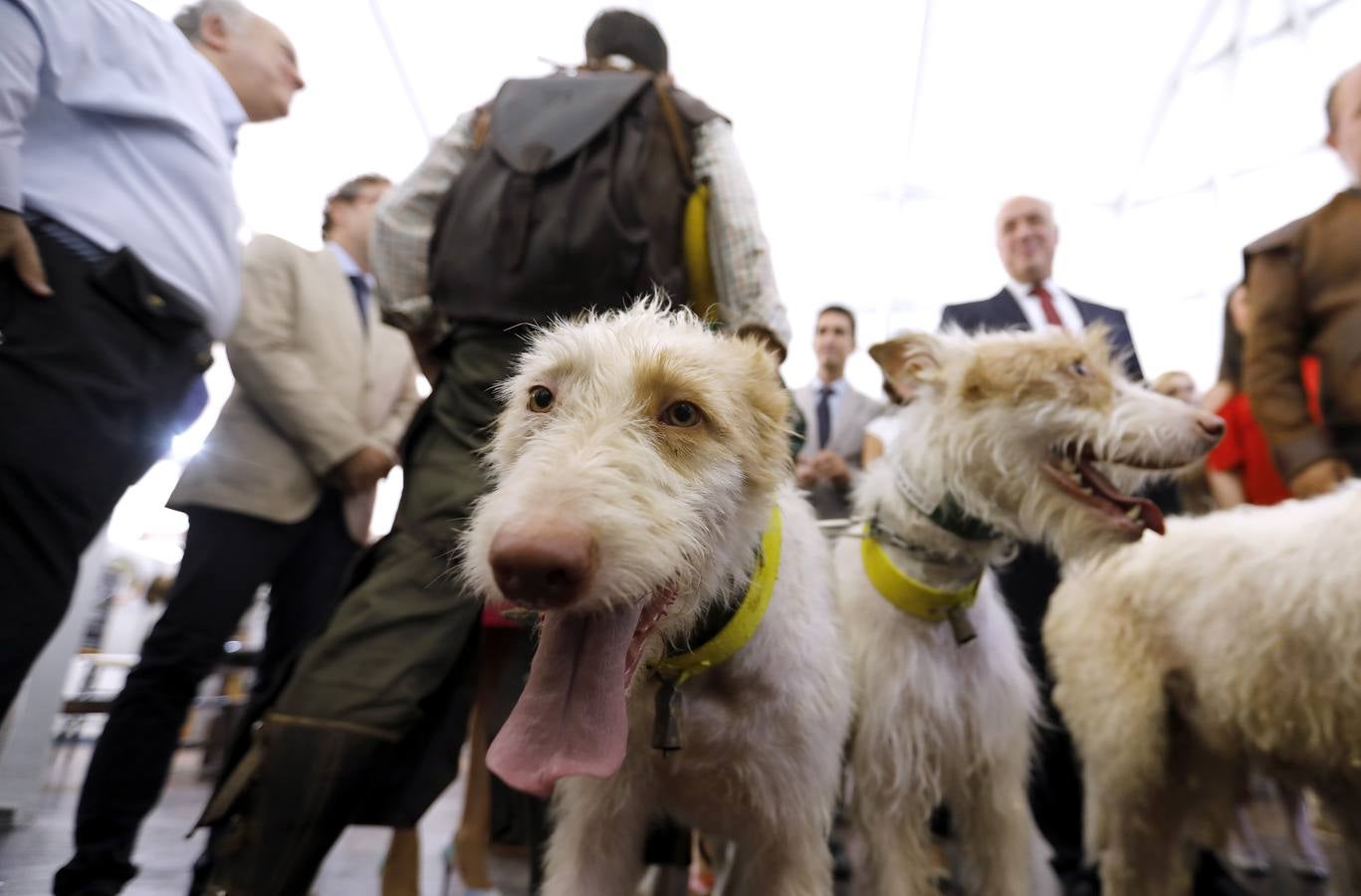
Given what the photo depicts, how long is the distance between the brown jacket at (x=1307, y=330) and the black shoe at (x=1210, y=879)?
4.91 ft

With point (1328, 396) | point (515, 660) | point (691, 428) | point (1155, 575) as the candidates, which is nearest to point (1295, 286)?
point (1328, 396)

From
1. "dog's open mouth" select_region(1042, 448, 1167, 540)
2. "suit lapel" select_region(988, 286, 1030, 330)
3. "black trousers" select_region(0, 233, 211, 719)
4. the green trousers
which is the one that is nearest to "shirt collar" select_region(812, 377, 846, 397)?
"suit lapel" select_region(988, 286, 1030, 330)

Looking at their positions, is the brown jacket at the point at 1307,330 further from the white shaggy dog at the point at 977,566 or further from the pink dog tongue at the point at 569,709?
the pink dog tongue at the point at 569,709

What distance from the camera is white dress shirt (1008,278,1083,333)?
3238 millimetres

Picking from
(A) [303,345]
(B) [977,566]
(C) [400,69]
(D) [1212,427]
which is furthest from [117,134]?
(C) [400,69]

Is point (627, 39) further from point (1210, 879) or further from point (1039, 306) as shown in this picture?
point (1210, 879)

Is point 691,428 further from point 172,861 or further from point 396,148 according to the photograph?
point 396,148

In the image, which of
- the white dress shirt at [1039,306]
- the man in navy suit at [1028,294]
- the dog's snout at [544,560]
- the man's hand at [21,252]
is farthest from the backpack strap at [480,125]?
the white dress shirt at [1039,306]

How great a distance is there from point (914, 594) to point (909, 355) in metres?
0.71

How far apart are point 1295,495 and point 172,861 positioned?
3922 millimetres

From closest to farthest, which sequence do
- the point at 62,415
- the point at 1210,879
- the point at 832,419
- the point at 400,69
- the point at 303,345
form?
the point at 62,415, the point at 303,345, the point at 1210,879, the point at 832,419, the point at 400,69

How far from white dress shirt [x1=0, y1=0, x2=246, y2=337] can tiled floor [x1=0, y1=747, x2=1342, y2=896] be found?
1853 mm

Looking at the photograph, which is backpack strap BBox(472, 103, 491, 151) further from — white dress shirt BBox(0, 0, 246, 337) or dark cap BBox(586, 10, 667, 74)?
white dress shirt BBox(0, 0, 246, 337)

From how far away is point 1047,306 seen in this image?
3.27 meters
